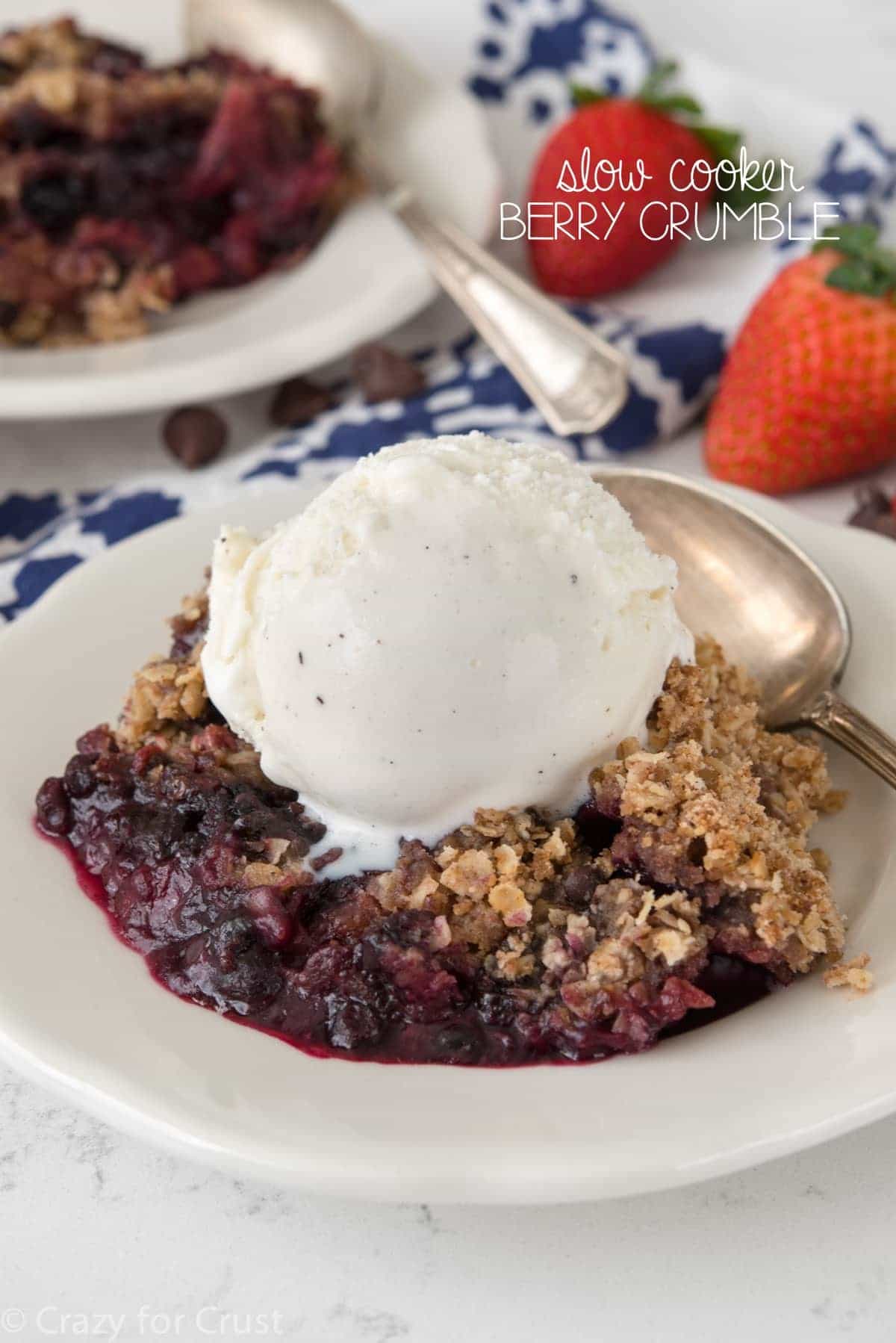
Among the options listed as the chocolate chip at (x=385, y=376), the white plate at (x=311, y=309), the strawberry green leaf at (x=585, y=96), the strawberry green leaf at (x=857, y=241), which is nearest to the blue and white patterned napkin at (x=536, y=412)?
the chocolate chip at (x=385, y=376)

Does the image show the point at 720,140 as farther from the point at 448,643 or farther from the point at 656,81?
the point at 448,643

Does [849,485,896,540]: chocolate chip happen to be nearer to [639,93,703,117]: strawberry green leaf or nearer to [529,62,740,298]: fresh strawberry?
[529,62,740,298]: fresh strawberry

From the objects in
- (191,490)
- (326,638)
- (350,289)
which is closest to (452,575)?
(326,638)

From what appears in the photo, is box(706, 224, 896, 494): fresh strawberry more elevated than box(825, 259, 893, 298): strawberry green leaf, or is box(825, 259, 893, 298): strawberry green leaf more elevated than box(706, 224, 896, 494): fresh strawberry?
box(825, 259, 893, 298): strawberry green leaf

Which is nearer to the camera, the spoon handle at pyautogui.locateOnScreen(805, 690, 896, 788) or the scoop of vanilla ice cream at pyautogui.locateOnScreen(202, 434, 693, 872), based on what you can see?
the scoop of vanilla ice cream at pyautogui.locateOnScreen(202, 434, 693, 872)

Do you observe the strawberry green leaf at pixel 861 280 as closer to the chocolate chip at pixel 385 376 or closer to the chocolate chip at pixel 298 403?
the chocolate chip at pixel 385 376

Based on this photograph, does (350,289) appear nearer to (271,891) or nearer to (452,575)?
(452,575)

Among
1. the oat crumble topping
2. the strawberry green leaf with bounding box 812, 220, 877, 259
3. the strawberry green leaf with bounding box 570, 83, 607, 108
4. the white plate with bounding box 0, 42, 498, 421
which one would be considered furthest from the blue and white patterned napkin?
the oat crumble topping
